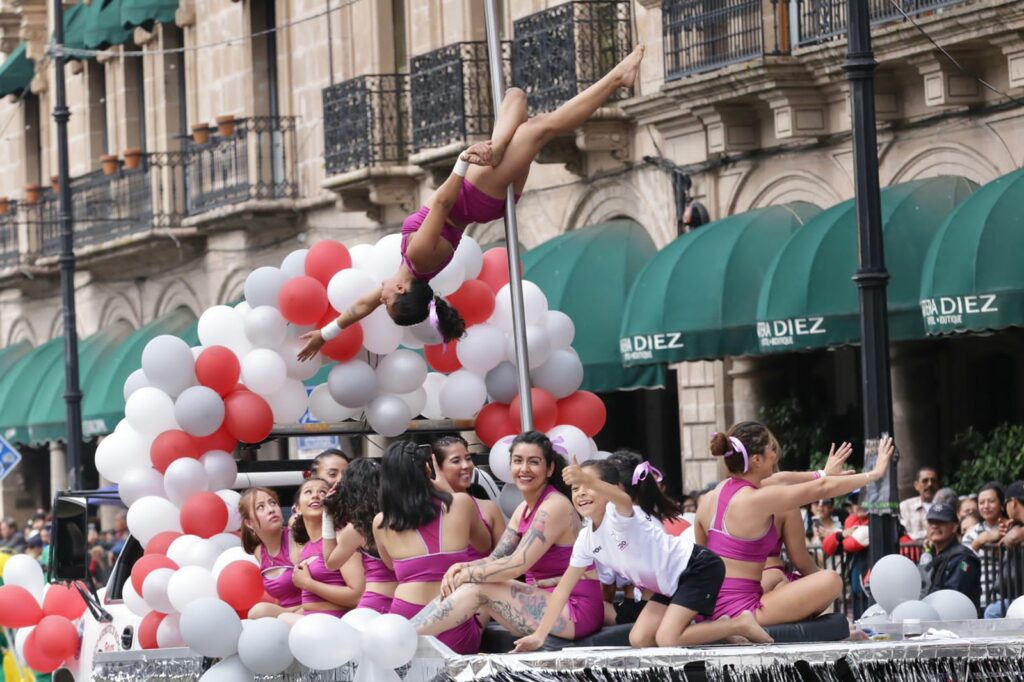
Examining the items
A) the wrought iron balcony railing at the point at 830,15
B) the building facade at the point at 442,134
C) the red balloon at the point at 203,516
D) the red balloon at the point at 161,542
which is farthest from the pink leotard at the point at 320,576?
the wrought iron balcony railing at the point at 830,15

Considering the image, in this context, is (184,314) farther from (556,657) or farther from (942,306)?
(556,657)

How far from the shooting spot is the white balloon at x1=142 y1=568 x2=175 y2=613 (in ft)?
38.4

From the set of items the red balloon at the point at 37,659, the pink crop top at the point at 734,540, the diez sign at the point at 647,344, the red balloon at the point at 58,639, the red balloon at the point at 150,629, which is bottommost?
the red balloon at the point at 37,659

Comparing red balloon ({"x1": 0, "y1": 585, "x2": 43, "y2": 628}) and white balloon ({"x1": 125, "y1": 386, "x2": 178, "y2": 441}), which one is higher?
white balloon ({"x1": 125, "y1": 386, "x2": 178, "y2": 441})

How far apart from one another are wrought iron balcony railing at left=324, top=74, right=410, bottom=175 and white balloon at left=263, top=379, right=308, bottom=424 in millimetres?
14262

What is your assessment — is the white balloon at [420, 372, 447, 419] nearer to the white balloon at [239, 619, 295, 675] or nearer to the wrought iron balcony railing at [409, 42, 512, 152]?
the white balloon at [239, 619, 295, 675]

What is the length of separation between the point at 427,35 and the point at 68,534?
16.1 metres

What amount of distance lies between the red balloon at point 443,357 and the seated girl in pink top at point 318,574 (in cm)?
253

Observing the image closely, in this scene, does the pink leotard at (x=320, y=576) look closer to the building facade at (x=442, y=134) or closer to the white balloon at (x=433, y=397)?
the white balloon at (x=433, y=397)

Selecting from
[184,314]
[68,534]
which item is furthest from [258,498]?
[184,314]

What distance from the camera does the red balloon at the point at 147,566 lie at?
12.0 meters

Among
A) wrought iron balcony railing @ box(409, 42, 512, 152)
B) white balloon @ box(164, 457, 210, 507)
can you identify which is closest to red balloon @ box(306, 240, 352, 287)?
white balloon @ box(164, 457, 210, 507)

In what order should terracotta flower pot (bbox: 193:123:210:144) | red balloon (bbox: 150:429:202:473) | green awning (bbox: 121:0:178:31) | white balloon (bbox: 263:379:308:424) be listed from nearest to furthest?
red balloon (bbox: 150:429:202:473), white balloon (bbox: 263:379:308:424), green awning (bbox: 121:0:178:31), terracotta flower pot (bbox: 193:123:210:144)

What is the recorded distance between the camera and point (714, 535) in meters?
10.1
